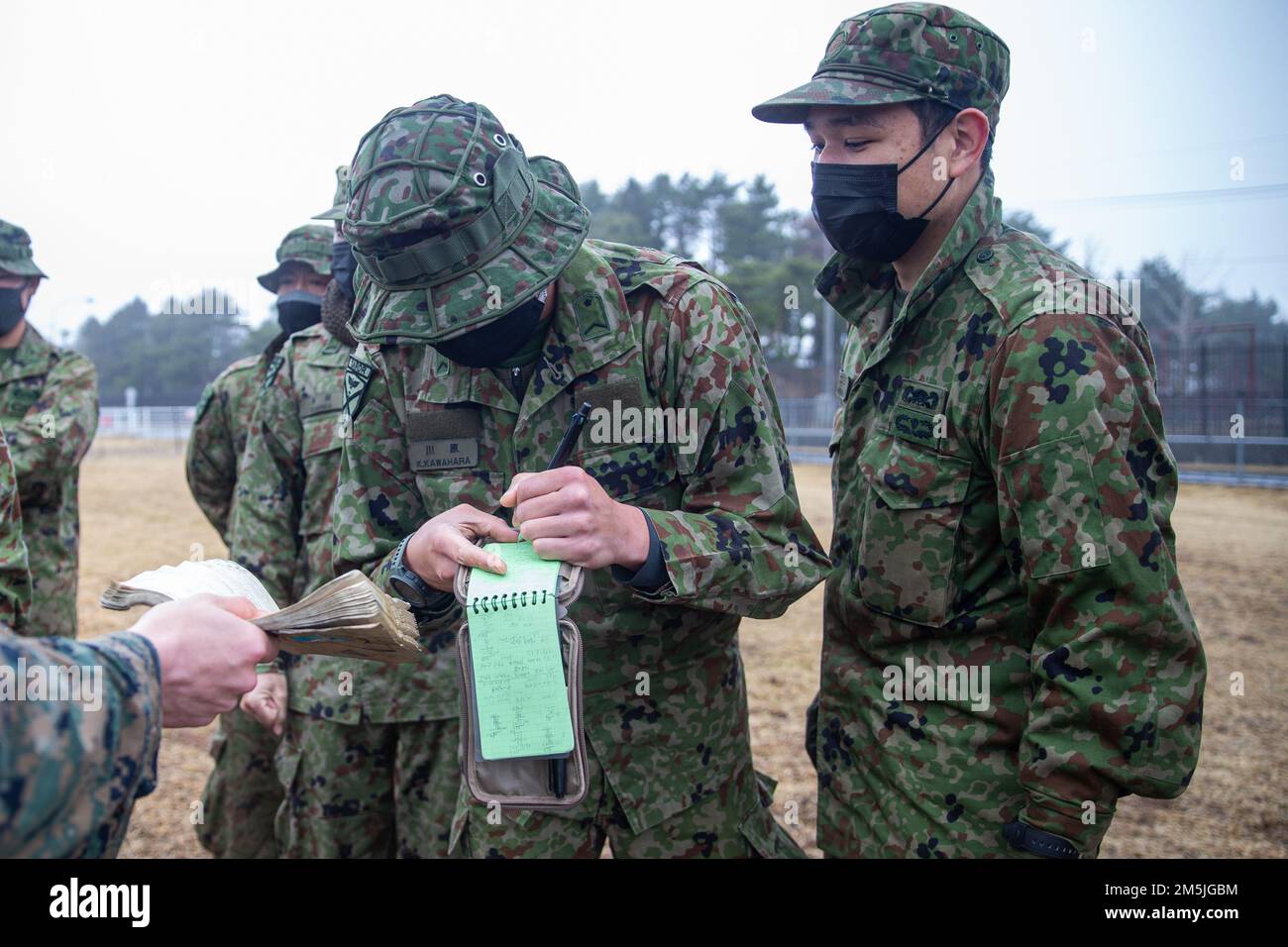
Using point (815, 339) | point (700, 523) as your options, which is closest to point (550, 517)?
point (700, 523)

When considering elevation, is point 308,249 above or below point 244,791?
above

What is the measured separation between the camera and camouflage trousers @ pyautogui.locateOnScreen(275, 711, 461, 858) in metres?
3.18

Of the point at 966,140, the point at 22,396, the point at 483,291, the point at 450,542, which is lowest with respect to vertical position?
the point at 450,542

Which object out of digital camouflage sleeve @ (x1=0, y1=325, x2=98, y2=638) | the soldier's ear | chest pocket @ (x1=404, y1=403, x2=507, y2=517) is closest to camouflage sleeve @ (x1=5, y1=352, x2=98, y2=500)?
digital camouflage sleeve @ (x1=0, y1=325, x2=98, y2=638)

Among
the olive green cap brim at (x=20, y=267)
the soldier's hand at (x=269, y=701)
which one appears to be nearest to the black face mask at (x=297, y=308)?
the olive green cap brim at (x=20, y=267)

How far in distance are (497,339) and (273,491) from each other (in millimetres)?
1786

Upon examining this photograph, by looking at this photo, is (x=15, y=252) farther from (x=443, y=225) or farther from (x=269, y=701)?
(x=443, y=225)

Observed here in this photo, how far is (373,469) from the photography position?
2.49 meters

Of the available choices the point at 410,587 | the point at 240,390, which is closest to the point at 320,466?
the point at 240,390

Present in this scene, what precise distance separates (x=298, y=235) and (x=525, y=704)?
3138 millimetres

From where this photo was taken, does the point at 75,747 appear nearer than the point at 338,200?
Yes

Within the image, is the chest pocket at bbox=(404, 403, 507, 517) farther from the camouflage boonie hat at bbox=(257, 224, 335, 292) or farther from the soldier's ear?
the camouflage boonie hat at bbox=(257, 224, 335, 292)

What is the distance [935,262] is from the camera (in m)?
2.14

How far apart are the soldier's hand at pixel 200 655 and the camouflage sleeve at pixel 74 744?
0.08 meters
